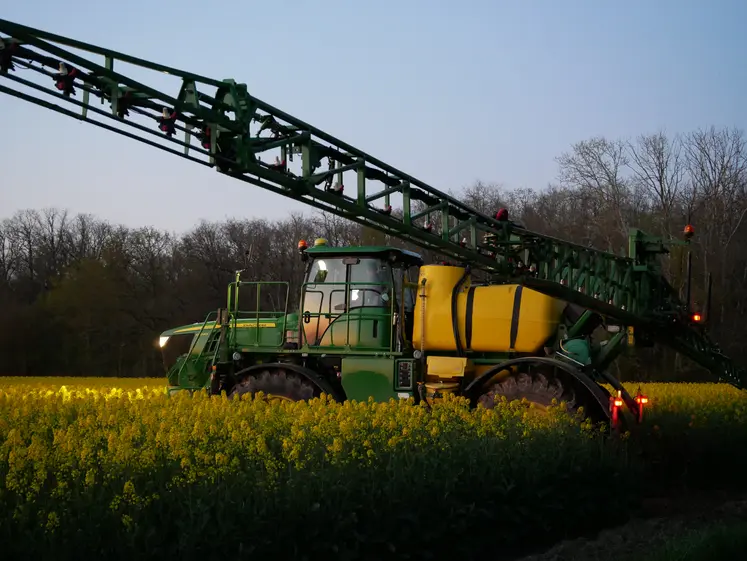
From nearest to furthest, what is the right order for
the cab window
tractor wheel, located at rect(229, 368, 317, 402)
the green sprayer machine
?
the green sprayer machine < tractor wheel, located at rect(229, 368, 317, 402) < the cab window

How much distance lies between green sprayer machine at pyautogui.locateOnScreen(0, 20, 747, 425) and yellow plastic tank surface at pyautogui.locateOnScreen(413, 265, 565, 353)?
0.02 meters

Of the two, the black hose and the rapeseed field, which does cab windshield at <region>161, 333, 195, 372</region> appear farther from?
the black hose

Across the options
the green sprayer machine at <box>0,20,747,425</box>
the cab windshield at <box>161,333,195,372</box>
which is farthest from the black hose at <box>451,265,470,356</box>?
the cab windshield at <box>161,333,195,372</box>

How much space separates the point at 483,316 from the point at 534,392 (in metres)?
1.33

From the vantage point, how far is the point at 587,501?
8797 millimetres

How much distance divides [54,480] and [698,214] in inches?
1630

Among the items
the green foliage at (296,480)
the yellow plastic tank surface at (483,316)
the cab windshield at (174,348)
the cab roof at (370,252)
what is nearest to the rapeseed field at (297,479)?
the green foliage at (296,480)

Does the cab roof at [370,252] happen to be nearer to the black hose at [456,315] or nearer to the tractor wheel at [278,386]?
the black hose at [456,315]

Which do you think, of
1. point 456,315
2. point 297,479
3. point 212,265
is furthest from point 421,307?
point 212,265

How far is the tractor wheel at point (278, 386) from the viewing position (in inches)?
459

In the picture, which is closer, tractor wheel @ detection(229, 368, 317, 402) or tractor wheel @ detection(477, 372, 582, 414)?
tractor wheel @ detection(477, 372, 582, 414)

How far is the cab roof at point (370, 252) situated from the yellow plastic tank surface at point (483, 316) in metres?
0.67

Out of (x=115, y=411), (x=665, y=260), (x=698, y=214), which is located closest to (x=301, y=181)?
(x=115, y=411)

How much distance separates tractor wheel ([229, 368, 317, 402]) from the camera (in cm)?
1166
